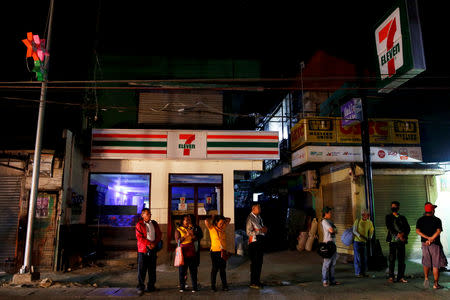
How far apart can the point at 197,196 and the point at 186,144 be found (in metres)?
2.20

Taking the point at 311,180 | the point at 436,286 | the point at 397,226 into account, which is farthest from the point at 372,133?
the point at 436,286

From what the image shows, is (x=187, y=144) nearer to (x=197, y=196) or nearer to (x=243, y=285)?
(x=197, y=196)

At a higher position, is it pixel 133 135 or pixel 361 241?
pixel 133 135

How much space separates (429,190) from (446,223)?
1486 millimetres

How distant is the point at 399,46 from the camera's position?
9141 millimetres

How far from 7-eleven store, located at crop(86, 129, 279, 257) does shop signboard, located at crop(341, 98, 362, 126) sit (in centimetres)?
267

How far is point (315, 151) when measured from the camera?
535 inches

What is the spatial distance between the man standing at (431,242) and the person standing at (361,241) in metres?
1.69

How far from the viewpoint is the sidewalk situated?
7.45 meters

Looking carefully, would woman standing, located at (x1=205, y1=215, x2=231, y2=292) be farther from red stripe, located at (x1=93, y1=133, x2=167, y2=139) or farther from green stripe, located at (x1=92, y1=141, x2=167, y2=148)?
red stripe, located at (x1=93, y1=133, x2=167, y2=139)

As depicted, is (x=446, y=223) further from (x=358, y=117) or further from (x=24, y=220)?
(x=24, y=220)

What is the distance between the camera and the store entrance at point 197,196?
1318 cm

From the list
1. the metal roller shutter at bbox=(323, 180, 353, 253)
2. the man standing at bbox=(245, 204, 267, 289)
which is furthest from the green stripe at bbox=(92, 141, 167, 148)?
the metal roller shutter at bbox=(323, 180, 353, 253)

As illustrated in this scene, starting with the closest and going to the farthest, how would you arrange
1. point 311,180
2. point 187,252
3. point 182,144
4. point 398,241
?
1. point 187,252
2. point 398,241
3. point 182,144
4. point 311,180
